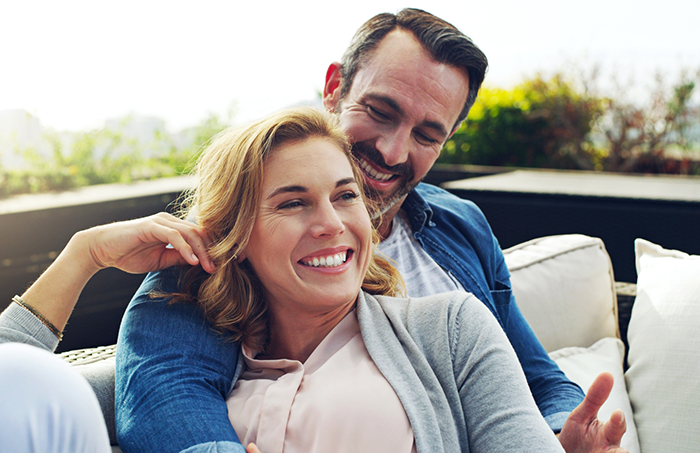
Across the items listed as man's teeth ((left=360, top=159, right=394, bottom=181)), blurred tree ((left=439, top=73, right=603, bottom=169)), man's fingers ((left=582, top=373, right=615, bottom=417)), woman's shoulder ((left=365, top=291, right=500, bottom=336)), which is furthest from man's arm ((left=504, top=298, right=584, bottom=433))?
blurred tree ((left=439, top=73, right=603, bottom=169))

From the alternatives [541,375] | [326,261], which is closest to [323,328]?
[326,261]

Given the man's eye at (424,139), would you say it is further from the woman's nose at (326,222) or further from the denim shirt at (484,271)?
the woman's nose at (326,222)

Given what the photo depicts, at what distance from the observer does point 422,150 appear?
1892 mm

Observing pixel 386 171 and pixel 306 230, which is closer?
pixel 306 230

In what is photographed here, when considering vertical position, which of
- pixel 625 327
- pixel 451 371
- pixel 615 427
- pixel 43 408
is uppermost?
pixel 43 408

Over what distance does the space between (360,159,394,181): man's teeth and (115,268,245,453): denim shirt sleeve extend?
810mm

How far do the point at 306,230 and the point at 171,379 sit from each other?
0.42 m

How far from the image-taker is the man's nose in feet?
5.93

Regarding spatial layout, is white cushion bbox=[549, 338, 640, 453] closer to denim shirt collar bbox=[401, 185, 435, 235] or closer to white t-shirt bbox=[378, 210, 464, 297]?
white t-shirt bbox=[378, 210, 464, 297]

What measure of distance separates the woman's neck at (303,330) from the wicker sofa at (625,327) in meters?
0.45

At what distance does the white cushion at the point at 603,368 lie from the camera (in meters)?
1.67

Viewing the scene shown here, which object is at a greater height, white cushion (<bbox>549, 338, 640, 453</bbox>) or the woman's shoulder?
the woman's shoulder

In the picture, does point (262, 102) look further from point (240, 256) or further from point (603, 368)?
point (603, 368)

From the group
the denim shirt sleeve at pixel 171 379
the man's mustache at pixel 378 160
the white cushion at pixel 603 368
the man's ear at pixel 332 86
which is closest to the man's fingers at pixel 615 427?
the white cushion at pixel 603 368
